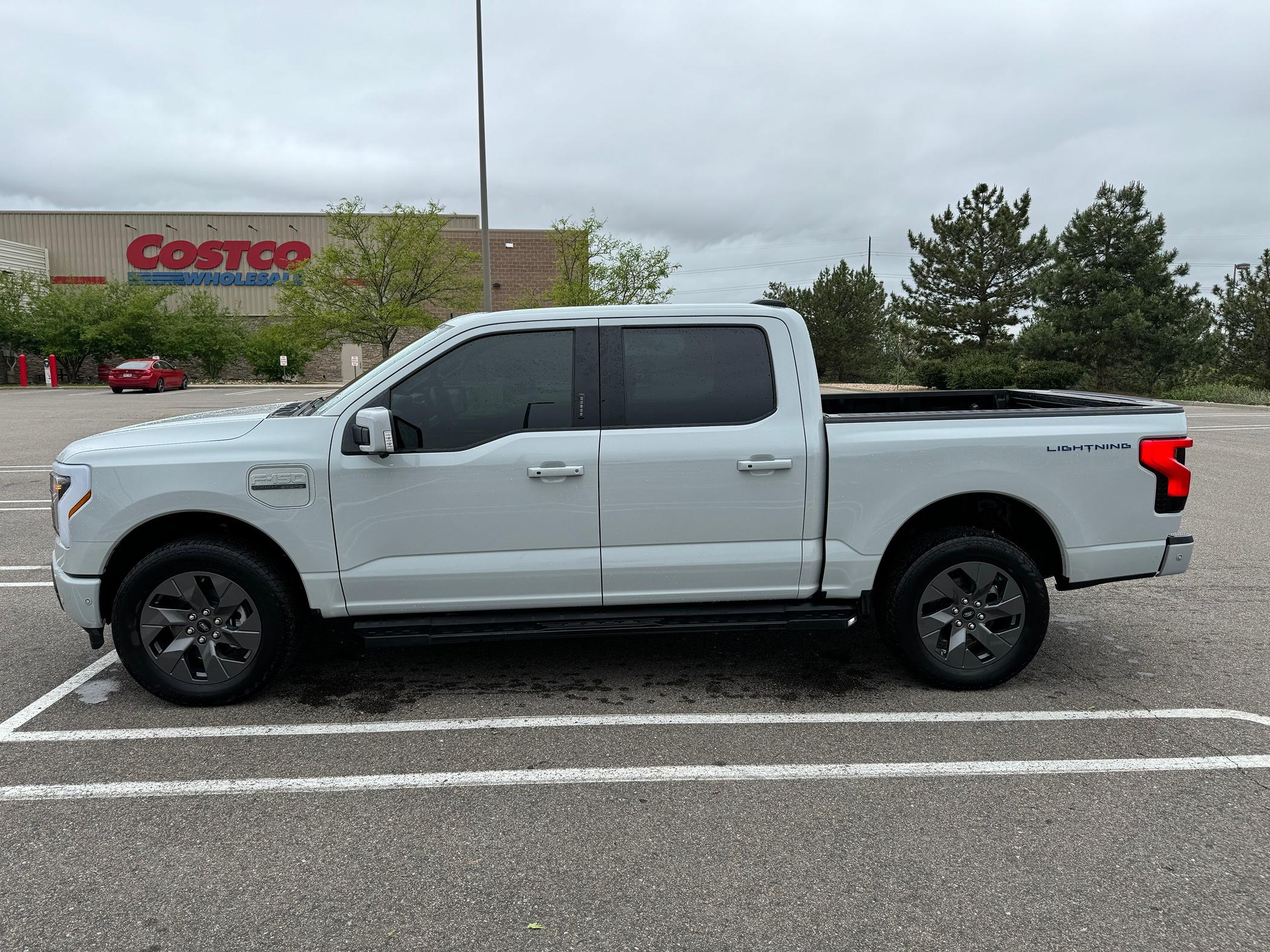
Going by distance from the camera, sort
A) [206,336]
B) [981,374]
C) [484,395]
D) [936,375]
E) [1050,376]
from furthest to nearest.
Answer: [206,336] < [936,375] < [981,374] < [1050,376] < [484,395]

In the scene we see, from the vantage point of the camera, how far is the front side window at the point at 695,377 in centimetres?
448

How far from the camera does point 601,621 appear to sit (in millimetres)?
4480

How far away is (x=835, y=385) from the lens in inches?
1245

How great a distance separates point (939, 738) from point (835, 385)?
92.9 ft

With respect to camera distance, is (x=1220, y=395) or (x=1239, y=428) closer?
(x=1239, y=428)

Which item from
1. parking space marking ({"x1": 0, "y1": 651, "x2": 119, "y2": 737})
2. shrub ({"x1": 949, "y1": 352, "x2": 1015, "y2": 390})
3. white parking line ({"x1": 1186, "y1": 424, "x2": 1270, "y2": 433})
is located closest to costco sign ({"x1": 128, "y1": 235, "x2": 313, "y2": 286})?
shrub ({"x1": 949, "y1": 352, "x2": 1015, "y2": 390})

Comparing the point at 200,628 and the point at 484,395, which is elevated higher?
the point at 484,395

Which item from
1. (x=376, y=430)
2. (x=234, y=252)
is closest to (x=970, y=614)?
(x=376, y=430)

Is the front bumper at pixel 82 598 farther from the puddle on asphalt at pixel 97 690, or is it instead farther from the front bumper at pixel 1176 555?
the front bumper at pixel 1176 555

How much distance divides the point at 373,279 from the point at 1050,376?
24.0 metres

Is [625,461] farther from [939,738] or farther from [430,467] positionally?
[939,738]

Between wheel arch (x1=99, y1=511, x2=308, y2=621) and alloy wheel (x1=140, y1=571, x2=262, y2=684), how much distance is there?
0.22m

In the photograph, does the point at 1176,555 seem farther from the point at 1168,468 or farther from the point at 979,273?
the point at 979,273

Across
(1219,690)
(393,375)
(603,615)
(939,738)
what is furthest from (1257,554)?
(393,375)
